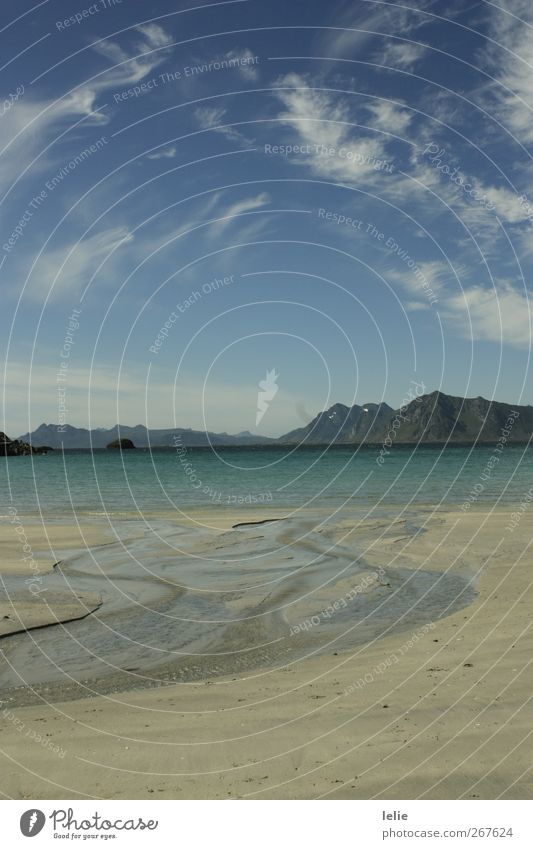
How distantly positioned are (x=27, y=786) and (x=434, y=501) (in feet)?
123

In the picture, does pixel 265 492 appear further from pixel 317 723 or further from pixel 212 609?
pixel 317 723

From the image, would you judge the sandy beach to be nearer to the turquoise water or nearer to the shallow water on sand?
the shallow water on sand

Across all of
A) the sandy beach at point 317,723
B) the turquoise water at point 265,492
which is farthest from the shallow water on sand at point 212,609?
the turquoise water at point 265,492

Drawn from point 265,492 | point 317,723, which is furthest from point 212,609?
point 265,492

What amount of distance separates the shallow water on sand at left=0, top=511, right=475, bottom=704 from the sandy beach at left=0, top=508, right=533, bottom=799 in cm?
19

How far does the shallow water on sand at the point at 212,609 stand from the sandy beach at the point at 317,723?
0.19 meters

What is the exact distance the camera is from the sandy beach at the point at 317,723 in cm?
645

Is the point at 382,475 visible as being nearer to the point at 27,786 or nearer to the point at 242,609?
the point at 242,609

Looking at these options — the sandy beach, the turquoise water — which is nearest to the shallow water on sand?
the sandy beach

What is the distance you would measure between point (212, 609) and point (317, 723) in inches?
293

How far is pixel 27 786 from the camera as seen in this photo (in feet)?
21.5

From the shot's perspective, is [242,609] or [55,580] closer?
[242,609]

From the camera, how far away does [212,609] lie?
593 inches

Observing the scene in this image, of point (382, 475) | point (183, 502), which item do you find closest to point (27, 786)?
point (183, 502)
